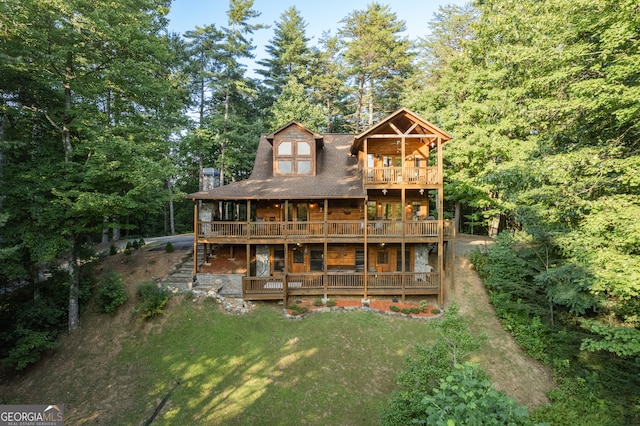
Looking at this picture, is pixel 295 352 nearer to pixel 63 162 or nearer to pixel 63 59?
pixel 63 162

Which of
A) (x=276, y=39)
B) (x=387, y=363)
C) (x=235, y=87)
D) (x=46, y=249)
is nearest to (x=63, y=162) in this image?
(x=46, y=249)

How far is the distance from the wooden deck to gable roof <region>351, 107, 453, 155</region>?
301 inches

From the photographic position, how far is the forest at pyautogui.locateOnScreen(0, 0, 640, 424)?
356 inches

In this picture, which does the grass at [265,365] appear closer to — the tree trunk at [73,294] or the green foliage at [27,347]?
the green foliage at [27,347]

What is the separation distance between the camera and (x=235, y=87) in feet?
93.0

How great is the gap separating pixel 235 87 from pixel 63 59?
676 inches

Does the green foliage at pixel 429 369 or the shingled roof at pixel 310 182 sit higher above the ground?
the shingled roof at pixel 310 182

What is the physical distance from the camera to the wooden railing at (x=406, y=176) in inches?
625

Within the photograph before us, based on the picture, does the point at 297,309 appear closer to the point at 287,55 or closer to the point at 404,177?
the point at 404,177

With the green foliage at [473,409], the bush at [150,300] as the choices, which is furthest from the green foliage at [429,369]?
the bush at [150,300]

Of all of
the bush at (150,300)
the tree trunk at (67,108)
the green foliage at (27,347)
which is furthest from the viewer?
the bush at (150,300)
